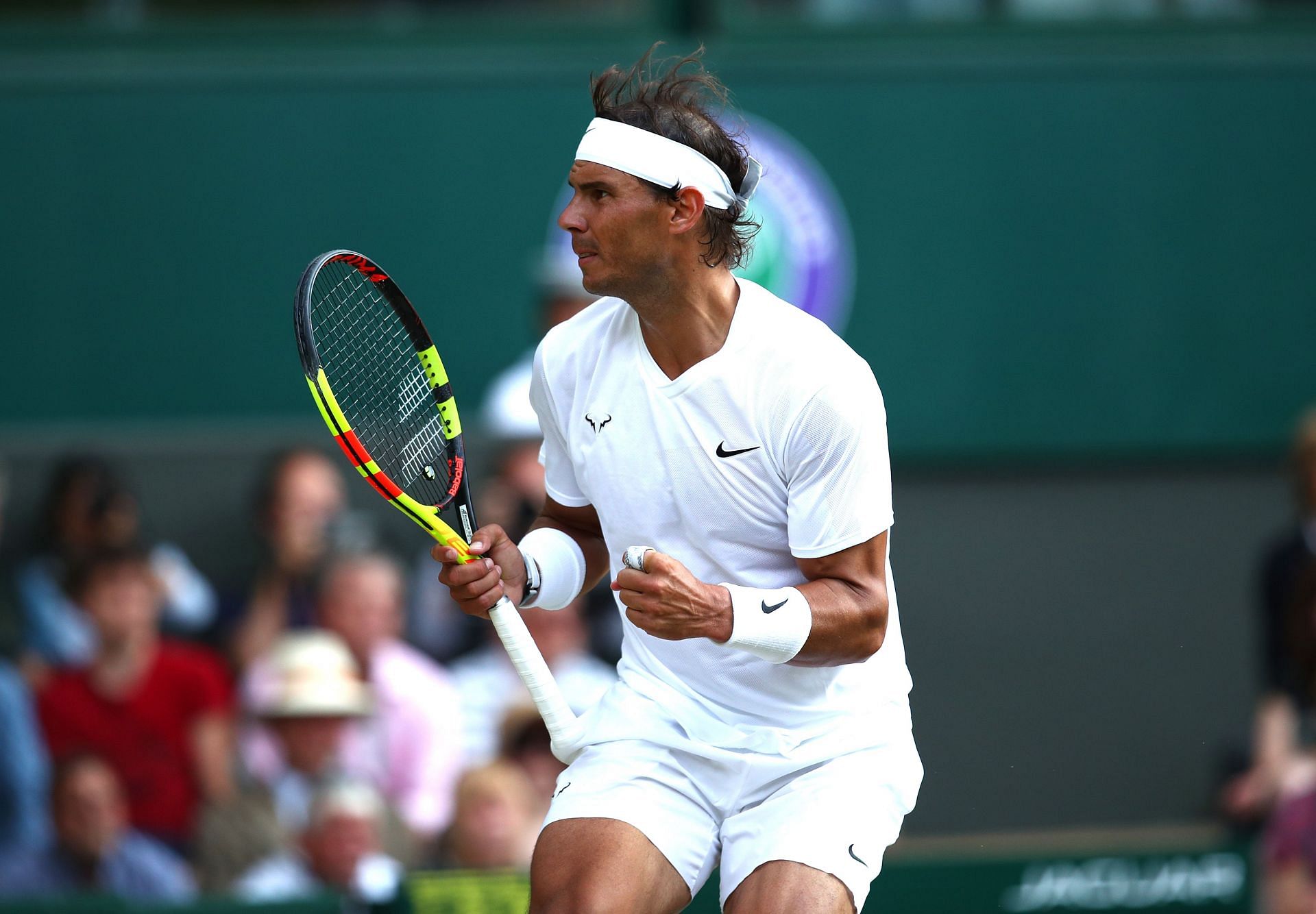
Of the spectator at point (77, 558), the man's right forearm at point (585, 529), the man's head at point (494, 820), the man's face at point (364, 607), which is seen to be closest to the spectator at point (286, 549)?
the spectator at point (77, 558)

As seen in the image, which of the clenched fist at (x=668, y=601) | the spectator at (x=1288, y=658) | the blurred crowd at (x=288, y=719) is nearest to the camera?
the clenched fist at (x=668, y=601)

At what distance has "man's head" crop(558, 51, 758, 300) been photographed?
362 centimetres

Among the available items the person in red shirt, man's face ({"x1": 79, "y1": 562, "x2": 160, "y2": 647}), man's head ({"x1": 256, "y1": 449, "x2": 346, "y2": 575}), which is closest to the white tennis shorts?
the person in red shirt

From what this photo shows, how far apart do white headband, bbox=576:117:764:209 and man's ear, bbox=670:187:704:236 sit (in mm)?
11

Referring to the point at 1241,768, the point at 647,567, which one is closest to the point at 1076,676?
the point at 1241,768

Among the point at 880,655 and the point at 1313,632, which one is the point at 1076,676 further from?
the point at 880,655

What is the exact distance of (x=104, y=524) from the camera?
24.1 feet

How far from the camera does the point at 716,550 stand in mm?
3732

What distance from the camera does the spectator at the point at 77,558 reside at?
7.15 meters

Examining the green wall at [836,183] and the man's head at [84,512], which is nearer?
the man's head at [84,512]

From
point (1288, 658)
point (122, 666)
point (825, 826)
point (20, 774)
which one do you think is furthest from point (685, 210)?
point (1288, 658)

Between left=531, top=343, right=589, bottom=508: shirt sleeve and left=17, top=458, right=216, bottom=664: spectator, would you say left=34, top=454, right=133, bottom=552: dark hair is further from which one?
left=531, top=343, right=589, bottom=508: shirt sleeve

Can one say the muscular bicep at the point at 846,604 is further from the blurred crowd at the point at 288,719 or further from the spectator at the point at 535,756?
the spectator at the point at 535,756

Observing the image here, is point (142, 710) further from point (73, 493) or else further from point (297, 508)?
point (73, 493)
